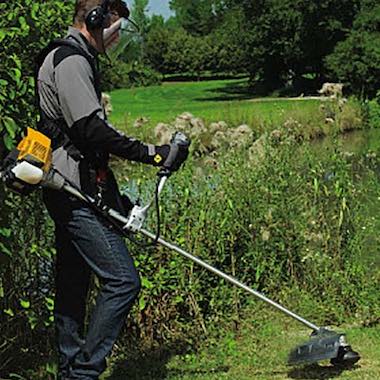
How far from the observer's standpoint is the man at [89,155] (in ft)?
13.9

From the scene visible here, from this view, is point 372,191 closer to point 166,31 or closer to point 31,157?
point 31,157

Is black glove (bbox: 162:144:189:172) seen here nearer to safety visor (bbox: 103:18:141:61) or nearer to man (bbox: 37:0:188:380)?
man (bbox: 37:0:188:380)

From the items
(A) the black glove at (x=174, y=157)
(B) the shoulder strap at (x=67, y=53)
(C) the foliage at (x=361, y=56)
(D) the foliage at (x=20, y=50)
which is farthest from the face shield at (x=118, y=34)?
(C) the foliage at (x=361, y=56)

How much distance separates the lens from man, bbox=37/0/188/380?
4.22 metres

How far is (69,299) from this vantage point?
471 cm

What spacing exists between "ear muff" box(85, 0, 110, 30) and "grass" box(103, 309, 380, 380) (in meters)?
2.33

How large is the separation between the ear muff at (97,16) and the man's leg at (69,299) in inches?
45.4

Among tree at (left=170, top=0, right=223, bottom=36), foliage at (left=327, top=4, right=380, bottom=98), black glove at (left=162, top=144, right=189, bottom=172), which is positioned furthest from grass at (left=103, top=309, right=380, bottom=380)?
tree at (left=170, top=0, right=223, bottom=36)

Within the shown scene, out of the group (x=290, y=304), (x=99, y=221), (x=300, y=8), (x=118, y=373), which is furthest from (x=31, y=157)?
(x=300, y=8)

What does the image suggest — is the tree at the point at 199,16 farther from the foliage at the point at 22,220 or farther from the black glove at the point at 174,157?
the black glove at the point at 174,157

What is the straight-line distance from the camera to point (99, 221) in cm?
439

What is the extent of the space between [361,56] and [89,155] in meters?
39.8

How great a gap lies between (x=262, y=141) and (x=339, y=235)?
3.43ft

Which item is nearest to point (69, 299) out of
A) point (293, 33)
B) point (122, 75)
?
point (122, 75)
